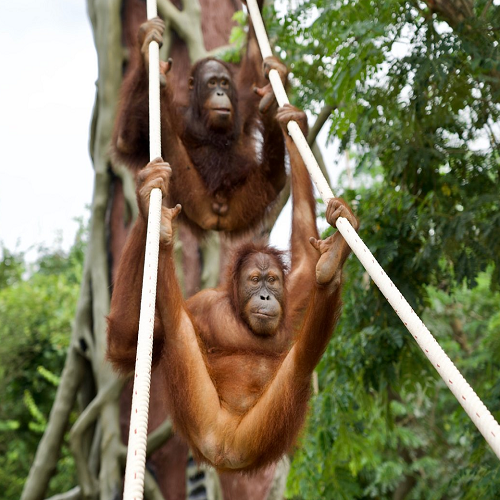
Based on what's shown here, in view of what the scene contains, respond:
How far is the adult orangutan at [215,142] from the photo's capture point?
3904 millimetres

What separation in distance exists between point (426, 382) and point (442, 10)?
2.20m

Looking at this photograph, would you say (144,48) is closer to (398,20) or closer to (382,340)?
(398,20)

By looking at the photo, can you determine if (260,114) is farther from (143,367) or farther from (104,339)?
(104,339)

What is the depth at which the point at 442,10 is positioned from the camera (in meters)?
3.54

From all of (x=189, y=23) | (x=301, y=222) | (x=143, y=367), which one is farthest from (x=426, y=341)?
(x=189, y=23)

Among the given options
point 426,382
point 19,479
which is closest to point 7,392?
point 19,479

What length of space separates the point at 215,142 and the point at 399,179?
103cm

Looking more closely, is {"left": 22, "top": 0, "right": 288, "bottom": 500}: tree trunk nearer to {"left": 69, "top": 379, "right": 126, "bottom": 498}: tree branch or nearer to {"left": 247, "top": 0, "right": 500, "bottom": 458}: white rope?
{"left": 69, "top": 379, "right": 126, "bottom": 498}: tree branch

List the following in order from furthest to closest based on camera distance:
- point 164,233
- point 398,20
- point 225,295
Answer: point 398,20 < point 225,295 < point 164,233

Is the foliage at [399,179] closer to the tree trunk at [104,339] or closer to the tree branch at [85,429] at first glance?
the tree trunk at [104,339]

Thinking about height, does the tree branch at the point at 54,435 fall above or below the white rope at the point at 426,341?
above

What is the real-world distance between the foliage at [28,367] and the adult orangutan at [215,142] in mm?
5281

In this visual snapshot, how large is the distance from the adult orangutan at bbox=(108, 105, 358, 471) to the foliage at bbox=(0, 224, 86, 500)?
20.2 feet

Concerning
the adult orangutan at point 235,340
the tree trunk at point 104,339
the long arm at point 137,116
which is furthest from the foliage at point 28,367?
the adult orangutan at point 235,340
